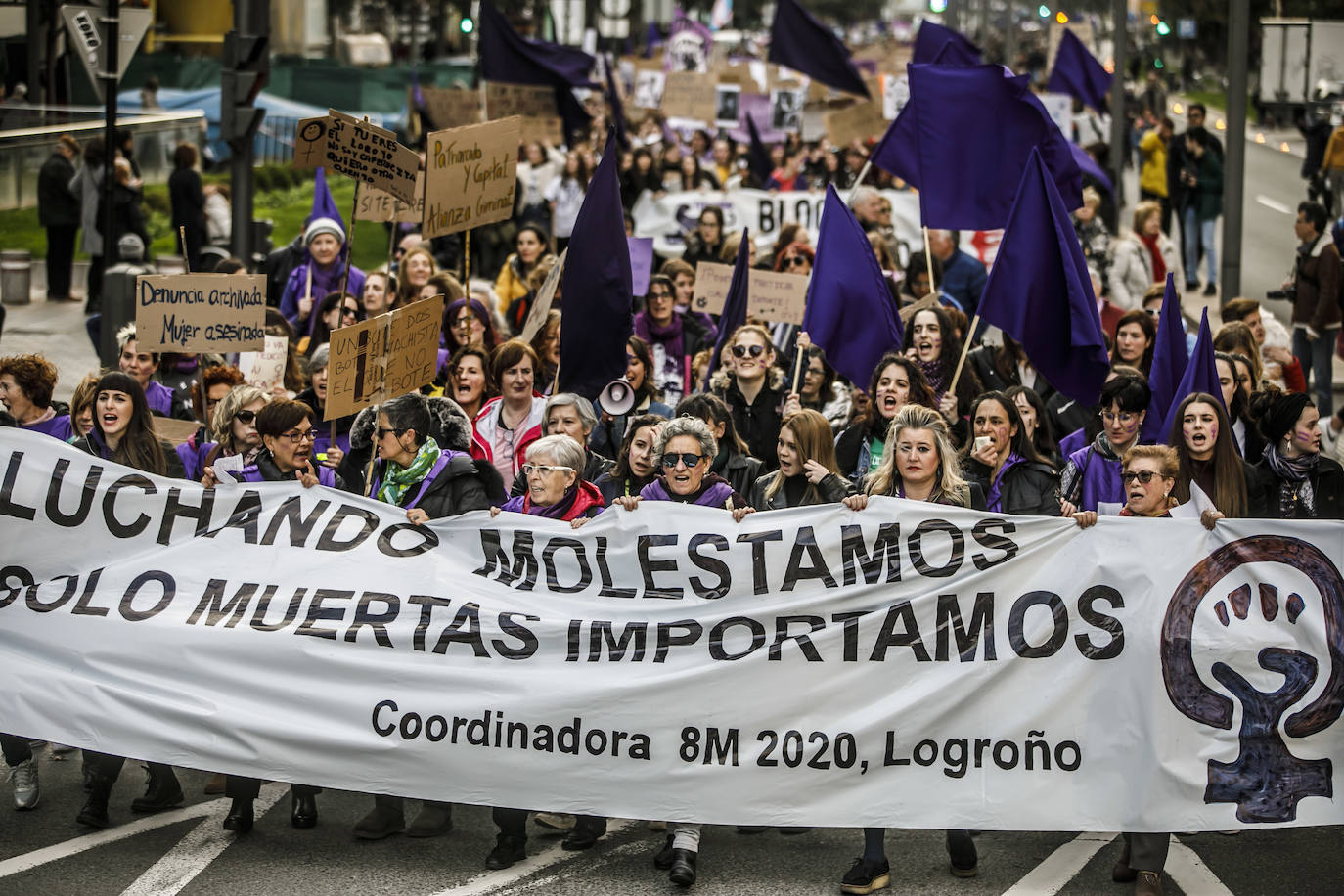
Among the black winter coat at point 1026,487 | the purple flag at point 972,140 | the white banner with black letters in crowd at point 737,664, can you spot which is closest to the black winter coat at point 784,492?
the black winter coat at point 1026,487

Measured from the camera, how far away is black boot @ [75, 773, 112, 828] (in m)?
6.81

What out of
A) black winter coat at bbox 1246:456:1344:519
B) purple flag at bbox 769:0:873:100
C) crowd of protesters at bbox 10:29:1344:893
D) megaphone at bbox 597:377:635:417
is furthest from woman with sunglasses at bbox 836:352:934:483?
purple flag at bbox 769:0:873:100

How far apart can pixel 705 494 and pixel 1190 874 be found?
220 cm

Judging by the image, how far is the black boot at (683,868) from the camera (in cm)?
629

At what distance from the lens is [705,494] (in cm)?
710

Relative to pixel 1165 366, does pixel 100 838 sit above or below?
below

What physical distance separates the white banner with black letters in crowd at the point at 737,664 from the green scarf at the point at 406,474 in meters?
0.47

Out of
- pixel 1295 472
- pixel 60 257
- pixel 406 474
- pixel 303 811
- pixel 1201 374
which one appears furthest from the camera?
pixel 60 257

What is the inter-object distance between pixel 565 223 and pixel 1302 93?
1010 centimetres

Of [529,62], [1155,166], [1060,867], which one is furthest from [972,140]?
[1155,166]

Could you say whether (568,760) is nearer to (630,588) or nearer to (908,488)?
(630,588)

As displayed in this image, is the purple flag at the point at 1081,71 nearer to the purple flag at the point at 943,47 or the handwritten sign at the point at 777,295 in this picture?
the purple flag at the point at 943,47

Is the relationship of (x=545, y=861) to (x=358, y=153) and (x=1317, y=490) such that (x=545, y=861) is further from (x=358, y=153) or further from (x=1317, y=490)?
(x=358, y=153)

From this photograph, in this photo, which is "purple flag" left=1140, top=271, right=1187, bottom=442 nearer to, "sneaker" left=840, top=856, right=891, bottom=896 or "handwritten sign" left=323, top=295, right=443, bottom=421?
"sneaker" left=840, top=856, right=891, bottom=896
